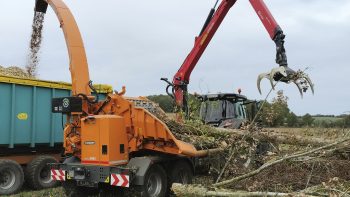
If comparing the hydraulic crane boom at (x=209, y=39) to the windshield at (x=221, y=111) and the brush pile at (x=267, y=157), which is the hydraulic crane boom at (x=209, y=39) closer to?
the windshield at (x=221, y=111)

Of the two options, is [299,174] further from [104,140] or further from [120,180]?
[104,140]

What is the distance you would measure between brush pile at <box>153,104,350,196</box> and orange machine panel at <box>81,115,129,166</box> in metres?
→ 0.92

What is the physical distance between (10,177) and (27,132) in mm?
1125

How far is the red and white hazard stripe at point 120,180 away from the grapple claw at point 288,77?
2.74m

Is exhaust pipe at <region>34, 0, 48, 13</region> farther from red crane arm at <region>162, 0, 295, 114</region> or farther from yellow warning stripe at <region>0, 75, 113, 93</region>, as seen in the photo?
red crane arm at <region>162, 0, 295, 114</region>

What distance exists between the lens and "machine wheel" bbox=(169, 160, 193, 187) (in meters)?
8.78

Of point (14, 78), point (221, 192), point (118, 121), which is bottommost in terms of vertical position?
point (221, 192)

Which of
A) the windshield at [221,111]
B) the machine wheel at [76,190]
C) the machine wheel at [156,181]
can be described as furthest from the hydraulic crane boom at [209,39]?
the machine wheel at [76,190]

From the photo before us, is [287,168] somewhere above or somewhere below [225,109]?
below

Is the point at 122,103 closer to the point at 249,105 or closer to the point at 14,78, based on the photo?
the point at 14,78

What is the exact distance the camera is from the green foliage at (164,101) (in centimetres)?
992

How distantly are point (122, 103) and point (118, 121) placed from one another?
1.50ft

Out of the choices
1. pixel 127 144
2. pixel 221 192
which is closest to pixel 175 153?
pixel 127 144

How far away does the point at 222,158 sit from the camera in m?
8.77
